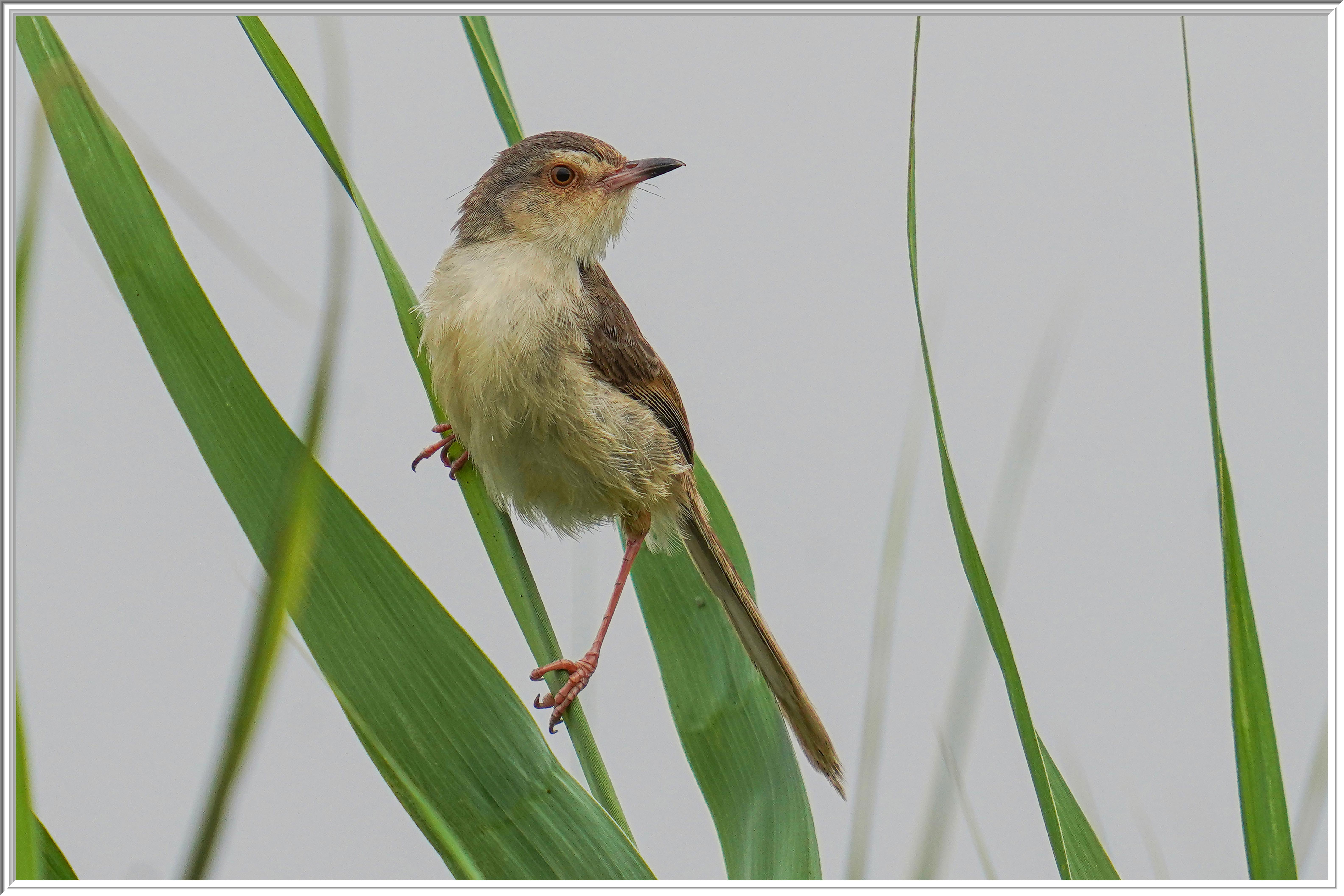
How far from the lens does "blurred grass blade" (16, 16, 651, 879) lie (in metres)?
1.28

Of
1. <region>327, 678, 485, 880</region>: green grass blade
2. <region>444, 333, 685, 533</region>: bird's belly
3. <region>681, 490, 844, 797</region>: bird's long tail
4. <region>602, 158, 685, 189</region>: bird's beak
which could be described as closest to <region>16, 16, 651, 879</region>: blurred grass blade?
<region>327, 678, 485, 880</region>: green grass blade

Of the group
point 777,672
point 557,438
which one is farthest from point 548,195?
point 777,672

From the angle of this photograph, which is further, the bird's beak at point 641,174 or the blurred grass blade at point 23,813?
the bird's beak at point 641,174

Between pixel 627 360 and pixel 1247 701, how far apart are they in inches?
47.0

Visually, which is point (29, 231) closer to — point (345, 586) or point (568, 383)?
point (345, 586)

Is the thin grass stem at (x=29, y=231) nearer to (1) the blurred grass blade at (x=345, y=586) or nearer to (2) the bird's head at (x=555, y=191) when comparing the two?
(1) the blurred grass blade at (x=345, y=586)

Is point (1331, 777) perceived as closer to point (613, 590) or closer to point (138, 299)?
point (613, 590)

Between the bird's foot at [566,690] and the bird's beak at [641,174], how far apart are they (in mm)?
953

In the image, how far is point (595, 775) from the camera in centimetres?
138

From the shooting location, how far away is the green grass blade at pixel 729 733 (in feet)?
5.15

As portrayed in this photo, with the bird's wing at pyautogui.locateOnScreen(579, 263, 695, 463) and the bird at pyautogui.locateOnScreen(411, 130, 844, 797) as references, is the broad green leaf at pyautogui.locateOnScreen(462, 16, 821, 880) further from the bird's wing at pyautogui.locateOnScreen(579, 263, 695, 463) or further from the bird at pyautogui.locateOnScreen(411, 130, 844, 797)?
the bird's wing at pyautogui.locateOnScreen(579, 263, 695, 463)

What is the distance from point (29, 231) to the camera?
0.76m

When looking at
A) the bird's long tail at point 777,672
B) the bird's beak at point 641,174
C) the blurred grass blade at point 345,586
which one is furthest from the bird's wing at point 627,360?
the blurred grass blade at point 345,586

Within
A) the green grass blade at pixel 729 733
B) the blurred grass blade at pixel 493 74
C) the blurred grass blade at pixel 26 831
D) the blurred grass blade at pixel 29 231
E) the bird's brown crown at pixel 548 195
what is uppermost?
the blurred grass blade at pixel 493 74
